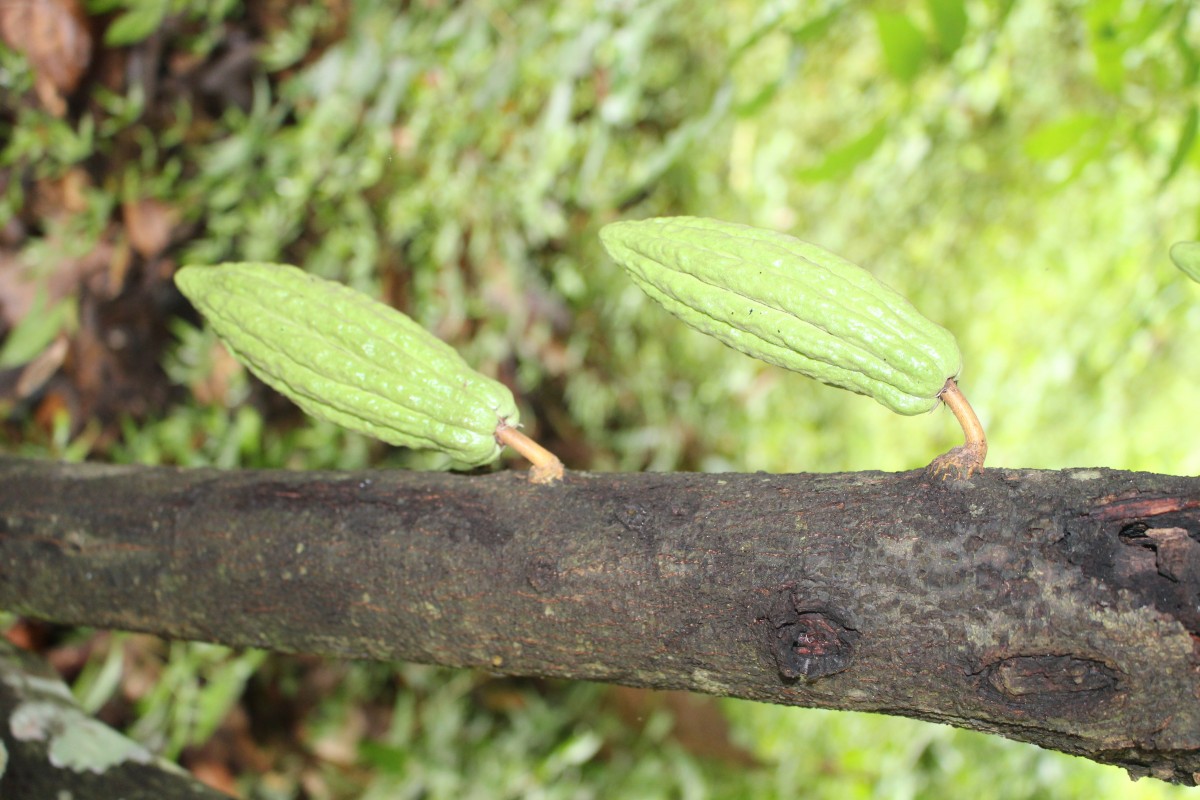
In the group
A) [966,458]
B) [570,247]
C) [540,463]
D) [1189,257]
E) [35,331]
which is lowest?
[570,247]

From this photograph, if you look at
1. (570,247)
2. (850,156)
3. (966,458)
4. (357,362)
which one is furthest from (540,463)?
(570,247)

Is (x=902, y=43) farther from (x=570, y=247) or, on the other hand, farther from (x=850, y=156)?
(x=570, y=247)

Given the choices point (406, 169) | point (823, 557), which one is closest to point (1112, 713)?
point (823, 557)

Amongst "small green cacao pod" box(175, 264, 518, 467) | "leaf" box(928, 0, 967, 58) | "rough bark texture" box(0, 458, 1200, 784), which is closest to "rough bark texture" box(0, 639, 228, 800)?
"rough bark texture" box(0, 458, 1200, 784)

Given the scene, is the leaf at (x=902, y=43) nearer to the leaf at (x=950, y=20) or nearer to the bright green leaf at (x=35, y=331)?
the leaf at (x=950, y=20)

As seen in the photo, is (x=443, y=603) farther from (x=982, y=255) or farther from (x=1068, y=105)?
(x=1068, y=105)

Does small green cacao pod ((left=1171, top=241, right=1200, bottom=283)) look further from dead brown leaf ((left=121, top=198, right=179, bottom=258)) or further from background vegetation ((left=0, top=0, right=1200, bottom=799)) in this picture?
dead brown leaf ((left=121, top=198, right=179, bottom=258))

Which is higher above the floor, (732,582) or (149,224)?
(732,582)
